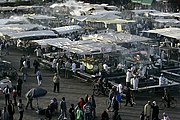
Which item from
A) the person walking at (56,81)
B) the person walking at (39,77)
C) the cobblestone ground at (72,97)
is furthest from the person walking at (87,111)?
the person walking at (39,77)

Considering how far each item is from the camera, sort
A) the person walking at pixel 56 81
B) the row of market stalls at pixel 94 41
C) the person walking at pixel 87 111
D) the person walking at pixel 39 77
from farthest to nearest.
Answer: the row of market stalls at pixel 94 41 < the person walking at pixel 39 77 < the person walking at pixel 56 81 < the person walking at pixel 87 111

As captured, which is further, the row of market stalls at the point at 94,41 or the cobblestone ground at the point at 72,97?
the row of market stalls at the point at 94,41

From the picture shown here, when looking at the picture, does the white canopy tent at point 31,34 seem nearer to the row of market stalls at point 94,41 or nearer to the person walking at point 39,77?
the row of market stalls at point 94,41

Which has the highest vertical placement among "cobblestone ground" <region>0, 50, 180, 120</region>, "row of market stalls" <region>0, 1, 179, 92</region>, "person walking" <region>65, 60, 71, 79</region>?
"row of market stalls" <region>0, 1, 179, 92</region>

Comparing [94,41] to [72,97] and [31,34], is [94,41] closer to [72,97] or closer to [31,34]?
[31,34]

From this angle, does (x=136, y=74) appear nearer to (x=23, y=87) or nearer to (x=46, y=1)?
(x=23, y=87)

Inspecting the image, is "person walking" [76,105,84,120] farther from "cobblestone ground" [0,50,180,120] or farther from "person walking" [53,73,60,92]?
"person walking" [53,73,60,92]

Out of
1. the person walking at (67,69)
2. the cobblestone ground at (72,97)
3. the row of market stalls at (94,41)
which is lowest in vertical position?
the cobblestone ground at (72,97)

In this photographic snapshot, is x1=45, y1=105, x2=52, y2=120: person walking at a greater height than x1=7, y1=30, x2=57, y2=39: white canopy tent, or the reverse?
x1=7, y1=30, x2=57, y2=39: white canopy tent

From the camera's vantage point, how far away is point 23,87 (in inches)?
877

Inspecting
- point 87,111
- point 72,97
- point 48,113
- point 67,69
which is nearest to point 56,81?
point 72,97

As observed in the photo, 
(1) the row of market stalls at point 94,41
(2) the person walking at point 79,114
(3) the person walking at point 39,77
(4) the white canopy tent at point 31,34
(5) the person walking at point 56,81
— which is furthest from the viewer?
(4) the white canopy tent at point 31,34

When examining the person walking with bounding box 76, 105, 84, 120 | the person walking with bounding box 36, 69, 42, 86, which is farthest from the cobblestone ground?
the person walking with bounding box 76, 105, 84, 120

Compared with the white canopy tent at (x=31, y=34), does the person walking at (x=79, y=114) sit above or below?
below
